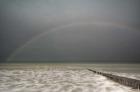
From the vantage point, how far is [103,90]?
8.51m

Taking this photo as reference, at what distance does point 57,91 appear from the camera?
815 centimetres

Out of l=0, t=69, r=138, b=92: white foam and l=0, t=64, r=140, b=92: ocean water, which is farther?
l=0, t=64, r=140, b=92: ocean water

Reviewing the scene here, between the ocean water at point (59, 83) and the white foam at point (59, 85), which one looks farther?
the ocean water at point (59, 83)

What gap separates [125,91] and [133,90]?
0.53 metres

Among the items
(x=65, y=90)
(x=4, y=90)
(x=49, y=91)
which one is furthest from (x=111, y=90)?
(x=4, y=90)

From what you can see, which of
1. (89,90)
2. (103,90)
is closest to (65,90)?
(89,90)

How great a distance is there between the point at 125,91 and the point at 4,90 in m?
5.04

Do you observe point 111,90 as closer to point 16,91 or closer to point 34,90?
point 34,90

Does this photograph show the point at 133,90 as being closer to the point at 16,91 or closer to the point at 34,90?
the point at 34,90

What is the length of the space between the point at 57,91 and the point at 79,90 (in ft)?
3.14

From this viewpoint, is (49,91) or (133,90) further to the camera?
(133,90)

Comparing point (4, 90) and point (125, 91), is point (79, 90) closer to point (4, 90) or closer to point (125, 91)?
point (125, 91)

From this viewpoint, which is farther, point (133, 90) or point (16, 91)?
point (133, 90)

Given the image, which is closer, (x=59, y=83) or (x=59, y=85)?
(x=59, y=85)
